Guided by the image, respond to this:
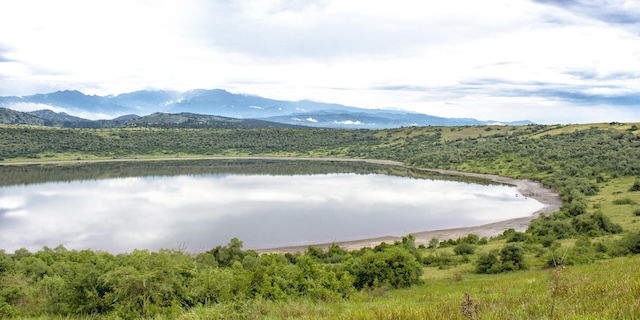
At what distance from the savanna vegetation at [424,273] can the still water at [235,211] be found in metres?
10.00

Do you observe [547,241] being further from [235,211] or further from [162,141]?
[162,141]

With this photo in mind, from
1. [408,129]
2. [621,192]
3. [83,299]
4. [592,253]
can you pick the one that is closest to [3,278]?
[83,299]

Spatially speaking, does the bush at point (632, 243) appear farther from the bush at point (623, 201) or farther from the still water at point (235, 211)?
the bush at point (623, 201)

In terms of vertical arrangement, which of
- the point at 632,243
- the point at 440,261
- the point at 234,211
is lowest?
the point at 234,211

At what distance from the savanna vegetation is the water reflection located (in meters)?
10.2

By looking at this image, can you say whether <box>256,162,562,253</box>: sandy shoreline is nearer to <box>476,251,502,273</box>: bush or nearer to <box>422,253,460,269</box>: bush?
<box>422,253,460,269</box>: bush

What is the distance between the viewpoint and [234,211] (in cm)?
5638

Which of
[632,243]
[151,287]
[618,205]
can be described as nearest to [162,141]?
[618,205]

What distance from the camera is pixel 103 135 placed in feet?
551

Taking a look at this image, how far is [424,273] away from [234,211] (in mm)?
35857

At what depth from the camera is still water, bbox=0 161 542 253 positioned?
43344 millimetres

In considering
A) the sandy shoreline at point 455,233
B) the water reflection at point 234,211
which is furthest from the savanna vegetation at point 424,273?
the water reflection at point 234,211

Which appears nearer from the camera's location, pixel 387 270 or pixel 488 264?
pixel 387 270

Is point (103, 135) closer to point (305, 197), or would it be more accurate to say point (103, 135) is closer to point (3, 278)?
point (305, 197)
